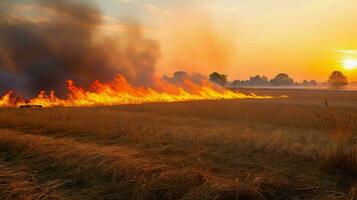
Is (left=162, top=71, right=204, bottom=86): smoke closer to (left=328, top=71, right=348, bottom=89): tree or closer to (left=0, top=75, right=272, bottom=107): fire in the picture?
(left=0, top=75, right=272, bottom=107): fire

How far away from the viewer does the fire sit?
31.9 metres

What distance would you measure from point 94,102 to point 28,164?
28104 millimetres

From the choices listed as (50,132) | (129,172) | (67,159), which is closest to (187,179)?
(129,172)

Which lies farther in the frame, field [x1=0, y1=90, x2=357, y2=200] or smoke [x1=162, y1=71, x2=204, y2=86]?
smoke [x1=162, y1=71, x2=204, y2=86]

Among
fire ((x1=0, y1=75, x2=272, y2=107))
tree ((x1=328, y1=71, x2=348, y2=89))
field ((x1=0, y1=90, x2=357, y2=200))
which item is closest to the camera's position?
field ((x1=0, y1=90, x2=357, y2=200))

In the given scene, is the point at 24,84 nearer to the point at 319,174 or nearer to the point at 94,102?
the point at 94,102

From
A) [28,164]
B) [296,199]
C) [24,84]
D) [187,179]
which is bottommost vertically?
[296,199]

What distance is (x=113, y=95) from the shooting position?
39.4 metres

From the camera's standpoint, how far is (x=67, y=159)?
23.1 feet

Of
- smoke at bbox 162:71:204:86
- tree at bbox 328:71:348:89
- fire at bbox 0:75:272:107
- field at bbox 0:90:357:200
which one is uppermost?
tree at bbox 328:71:348:89

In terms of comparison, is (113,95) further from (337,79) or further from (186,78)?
(337,79)

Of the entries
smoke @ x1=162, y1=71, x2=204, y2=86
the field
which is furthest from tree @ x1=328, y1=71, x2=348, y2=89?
the field

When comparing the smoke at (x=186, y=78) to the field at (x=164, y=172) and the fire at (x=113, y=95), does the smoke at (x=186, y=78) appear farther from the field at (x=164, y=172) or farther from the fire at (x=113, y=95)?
the field at (x=164, y=172)

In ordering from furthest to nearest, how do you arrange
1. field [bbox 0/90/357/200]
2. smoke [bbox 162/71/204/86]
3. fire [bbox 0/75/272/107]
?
smoke [bbox 162/71/204/86], fire [bbox 0/75/272/107], field [bbox 0/90/357/200]
